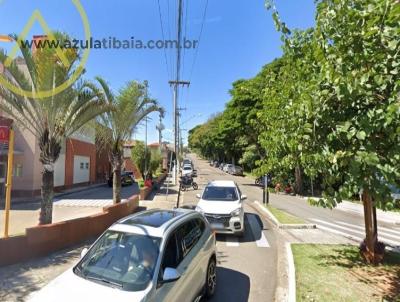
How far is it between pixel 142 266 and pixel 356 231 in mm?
11084

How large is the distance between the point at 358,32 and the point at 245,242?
277 inches

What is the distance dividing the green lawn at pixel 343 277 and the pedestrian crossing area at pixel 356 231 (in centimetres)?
304

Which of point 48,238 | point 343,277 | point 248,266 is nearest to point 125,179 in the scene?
point 48,238

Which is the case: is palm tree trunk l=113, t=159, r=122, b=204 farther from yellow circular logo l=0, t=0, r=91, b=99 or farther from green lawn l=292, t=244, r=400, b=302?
green lawn l=292, t=244, r=400, b=302

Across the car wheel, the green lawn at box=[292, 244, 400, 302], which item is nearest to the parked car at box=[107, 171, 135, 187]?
the green lawn at box=[292, 244, 400, 302]

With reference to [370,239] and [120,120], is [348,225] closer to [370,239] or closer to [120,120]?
[370,239]

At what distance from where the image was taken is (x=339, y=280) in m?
6.27

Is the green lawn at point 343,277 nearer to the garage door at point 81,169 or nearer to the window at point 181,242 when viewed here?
the window at point 181,242

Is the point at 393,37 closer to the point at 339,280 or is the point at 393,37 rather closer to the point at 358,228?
the point at 339,280

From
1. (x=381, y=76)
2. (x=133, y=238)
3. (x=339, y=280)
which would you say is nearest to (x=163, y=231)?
(x=133, y=238)

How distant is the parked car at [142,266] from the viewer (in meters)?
3.64

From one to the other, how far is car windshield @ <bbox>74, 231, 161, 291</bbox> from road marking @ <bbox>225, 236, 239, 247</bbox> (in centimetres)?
547

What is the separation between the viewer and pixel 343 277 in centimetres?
644

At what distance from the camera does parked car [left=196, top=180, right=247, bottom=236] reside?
984 centimetres
